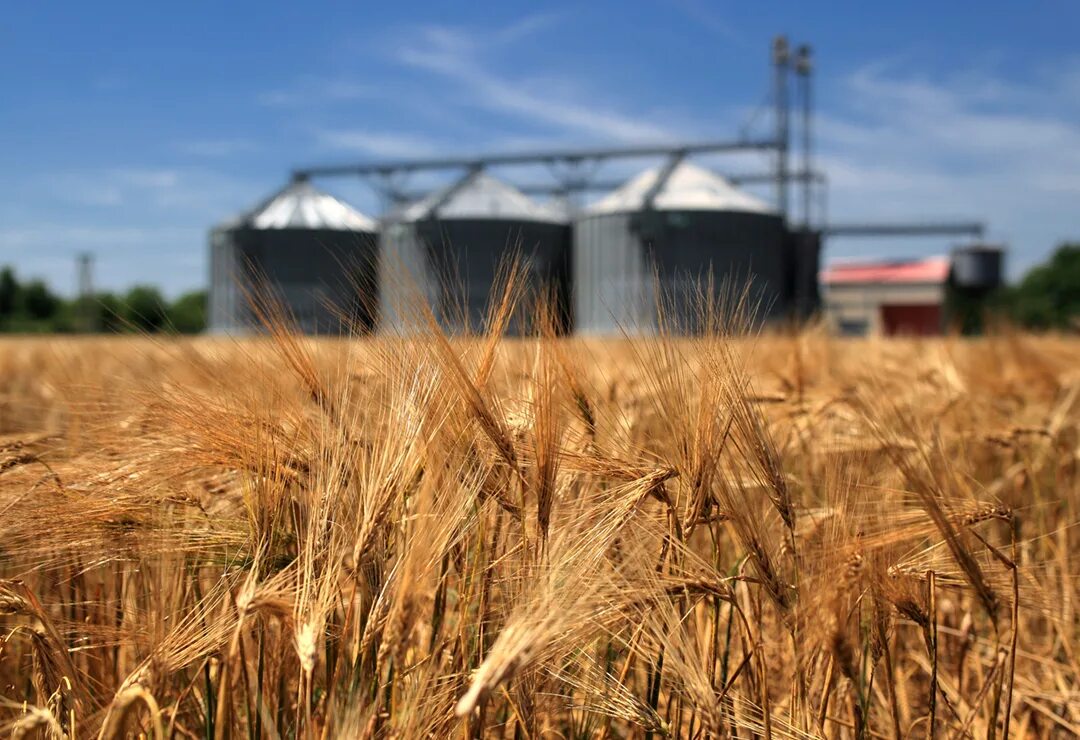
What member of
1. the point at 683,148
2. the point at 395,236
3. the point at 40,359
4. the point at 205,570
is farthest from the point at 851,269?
the point at 205,570

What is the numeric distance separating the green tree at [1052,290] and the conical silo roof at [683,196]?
41.4m

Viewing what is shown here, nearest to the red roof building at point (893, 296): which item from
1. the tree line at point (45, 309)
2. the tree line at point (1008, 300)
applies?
the tree line at point (1008, 300)

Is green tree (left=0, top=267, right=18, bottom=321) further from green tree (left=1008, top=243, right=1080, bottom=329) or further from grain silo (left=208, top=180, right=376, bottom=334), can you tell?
green tree (left=1008, top=243, right=1080, bottom=329)

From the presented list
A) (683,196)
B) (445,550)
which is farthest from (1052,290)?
(445,550)

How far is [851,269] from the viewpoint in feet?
172

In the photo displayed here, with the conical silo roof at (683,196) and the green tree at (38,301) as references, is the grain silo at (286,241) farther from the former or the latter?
the green tree at (38,301)

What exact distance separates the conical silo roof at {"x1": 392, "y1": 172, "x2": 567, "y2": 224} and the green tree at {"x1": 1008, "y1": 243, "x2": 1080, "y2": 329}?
4384 cm

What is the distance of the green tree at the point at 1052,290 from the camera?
5994 centimetres

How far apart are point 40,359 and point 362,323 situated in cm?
560

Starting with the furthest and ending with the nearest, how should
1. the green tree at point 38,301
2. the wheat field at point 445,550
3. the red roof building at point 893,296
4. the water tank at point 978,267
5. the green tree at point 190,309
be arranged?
the green tree at point 38,301
the green tree at point 190,309
the red roof building at point 893,296
the water tank at point 978,267
the wheat field at point 445,550

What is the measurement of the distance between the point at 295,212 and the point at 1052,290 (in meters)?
54.2

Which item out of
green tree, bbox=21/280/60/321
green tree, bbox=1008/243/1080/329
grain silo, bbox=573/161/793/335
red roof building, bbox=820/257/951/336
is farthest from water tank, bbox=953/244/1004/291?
green tree, bbox=21/280/60/321

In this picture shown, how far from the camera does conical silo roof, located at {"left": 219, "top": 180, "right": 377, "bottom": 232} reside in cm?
2480

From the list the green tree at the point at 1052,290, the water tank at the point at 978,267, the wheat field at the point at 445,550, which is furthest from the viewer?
the green tree at the point at 1052,290
